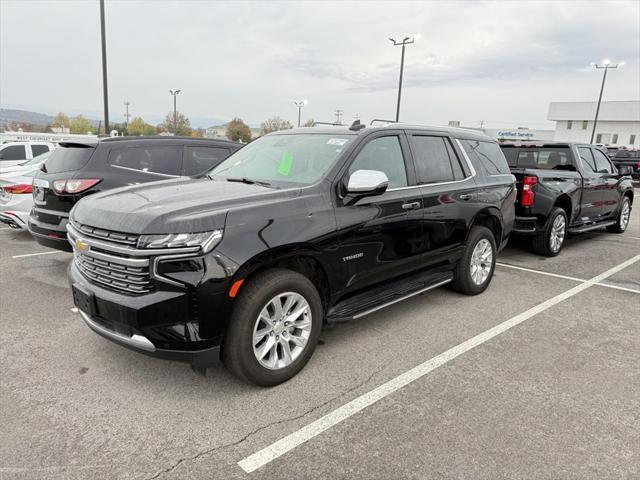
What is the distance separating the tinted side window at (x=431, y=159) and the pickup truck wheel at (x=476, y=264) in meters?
0.77

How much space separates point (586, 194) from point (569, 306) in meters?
3.80

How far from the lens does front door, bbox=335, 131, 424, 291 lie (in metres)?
3.65

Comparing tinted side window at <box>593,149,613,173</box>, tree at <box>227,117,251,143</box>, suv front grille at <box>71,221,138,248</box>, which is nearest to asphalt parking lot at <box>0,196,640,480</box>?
suv front grille at <box>71,221,138,248</box>

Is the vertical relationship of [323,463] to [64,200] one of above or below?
below

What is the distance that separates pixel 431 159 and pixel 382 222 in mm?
1181

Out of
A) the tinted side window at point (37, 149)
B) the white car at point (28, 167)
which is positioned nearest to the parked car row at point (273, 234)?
the white car at point (28, 167)

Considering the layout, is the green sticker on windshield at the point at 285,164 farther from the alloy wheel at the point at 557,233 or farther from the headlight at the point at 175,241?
the alloy wheel at the point at 557,233

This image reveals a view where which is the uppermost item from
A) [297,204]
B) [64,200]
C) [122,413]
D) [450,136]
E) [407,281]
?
[450,136]

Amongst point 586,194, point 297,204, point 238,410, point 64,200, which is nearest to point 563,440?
point 238,410

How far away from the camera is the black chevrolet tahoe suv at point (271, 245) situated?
111 inches

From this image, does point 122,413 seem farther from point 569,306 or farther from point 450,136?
point 569,306

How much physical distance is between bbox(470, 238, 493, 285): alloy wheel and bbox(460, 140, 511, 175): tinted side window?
33.8 inches

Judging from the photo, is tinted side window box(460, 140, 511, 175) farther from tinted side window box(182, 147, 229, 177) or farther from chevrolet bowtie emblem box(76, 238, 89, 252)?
chevrolet bowtie emblem box(76, 238, 89, 252)

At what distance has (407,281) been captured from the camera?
437cm
